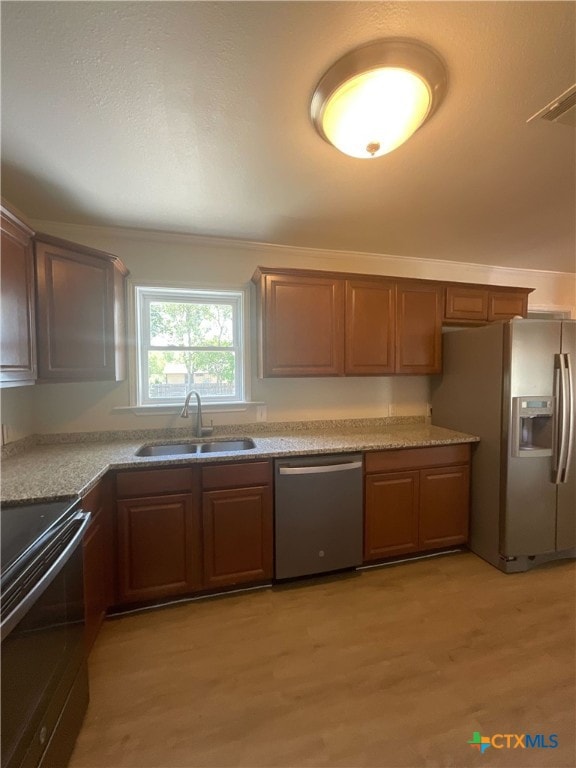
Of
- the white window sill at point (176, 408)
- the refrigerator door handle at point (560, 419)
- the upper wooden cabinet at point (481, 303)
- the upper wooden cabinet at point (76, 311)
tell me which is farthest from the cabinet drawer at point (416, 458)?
the upper wooden cabinet at point (76, 311)

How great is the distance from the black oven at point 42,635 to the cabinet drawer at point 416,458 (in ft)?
5.88

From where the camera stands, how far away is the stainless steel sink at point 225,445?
236cm

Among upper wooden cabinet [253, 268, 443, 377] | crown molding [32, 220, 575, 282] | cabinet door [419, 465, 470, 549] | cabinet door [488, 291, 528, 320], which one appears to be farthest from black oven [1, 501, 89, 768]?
cabinet door [488, 291, 528, 320]

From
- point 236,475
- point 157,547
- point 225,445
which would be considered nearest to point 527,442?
point 236,475

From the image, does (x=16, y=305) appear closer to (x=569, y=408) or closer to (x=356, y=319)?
(x=356, y=319)

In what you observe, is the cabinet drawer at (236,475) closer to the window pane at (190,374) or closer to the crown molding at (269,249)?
the window pane at (190,374)

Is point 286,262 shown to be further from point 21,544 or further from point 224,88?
point 21,544

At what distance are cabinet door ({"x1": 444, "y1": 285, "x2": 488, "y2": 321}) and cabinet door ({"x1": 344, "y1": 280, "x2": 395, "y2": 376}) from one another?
58cm

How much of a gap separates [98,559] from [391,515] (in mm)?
1929

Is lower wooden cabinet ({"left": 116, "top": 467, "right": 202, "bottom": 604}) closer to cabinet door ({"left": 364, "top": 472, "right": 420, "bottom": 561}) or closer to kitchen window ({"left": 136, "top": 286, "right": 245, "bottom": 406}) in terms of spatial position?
kitchen window ({"left": 136, "top": 286, "right": 245, "bottom": 406})

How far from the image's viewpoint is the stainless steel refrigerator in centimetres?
216

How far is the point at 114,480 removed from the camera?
5.92 feet

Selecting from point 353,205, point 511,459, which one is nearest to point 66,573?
point 353,205

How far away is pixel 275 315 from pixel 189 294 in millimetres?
803
